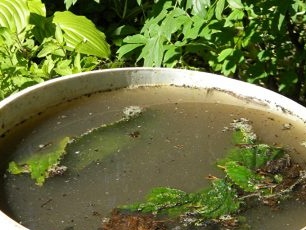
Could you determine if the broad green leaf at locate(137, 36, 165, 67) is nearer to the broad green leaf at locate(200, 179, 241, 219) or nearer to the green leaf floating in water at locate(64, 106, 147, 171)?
the green leaf floating in water at locate(64, 106, 147, 171)

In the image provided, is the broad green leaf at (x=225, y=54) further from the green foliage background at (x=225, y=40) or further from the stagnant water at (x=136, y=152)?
the stagnant water at (x=136, y=152)

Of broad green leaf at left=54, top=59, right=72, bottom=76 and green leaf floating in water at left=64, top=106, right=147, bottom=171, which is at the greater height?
green leaf floating in water at left=64, top=106, right=147, bottom=171

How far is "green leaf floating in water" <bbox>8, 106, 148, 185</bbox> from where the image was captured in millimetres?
1577

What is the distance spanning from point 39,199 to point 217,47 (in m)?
1.62

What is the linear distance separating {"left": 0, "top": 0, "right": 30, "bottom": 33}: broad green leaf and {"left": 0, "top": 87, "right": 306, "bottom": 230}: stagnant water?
3.68 ft

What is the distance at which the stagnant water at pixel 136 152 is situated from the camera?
4.64ft

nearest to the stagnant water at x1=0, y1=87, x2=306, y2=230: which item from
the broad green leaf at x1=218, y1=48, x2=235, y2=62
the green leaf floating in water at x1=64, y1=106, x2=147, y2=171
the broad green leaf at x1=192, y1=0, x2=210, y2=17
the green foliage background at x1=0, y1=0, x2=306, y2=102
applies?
the green leaf floating in water at x1=64, y1=106, x2=147, y2=171

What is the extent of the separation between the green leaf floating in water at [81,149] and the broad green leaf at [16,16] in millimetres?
1220

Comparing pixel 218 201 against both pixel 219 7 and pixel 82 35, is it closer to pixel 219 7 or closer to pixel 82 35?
pixel 219 7

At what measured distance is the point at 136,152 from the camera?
170 centimetres

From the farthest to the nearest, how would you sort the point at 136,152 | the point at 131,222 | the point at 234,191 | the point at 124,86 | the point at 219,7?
the point at 219,7, the point at 124,86, the point at 136,152, the point at 234,191, the point at 131,222

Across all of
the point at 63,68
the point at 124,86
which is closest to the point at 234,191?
the point at 124,86

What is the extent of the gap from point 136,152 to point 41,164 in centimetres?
29

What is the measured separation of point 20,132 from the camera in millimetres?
1725
